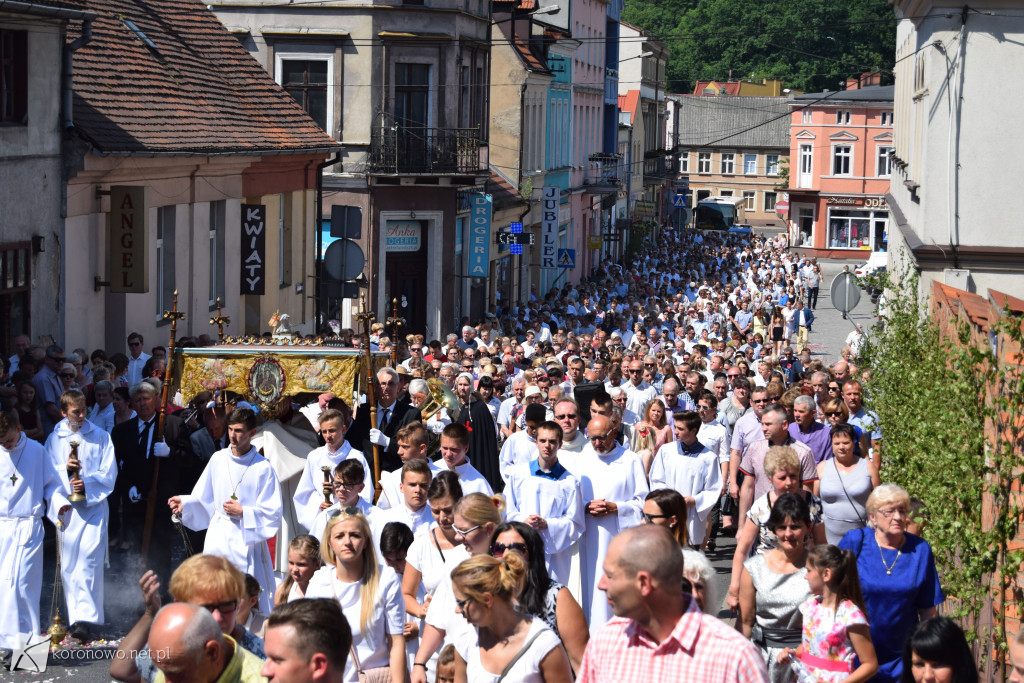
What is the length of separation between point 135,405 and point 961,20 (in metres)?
13.4

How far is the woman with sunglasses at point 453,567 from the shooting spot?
275 inches

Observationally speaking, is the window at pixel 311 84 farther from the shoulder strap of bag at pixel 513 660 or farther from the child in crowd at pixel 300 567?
the shoulder strap of bag at pixel 513 660

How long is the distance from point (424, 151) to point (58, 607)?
20712 millimetres

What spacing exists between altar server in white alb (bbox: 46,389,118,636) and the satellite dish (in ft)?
33.2

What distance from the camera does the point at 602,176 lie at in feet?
202

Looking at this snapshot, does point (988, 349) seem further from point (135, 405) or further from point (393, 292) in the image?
point (393, 292)

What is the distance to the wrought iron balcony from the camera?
30.6m

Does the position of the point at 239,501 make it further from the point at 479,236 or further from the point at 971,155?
the point at 479,236

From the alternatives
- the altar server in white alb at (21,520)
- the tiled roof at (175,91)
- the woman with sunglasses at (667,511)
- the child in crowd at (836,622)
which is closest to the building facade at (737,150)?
the tiled roof at (175,91)

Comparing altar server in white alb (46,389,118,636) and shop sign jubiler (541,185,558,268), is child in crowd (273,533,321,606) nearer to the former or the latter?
altar server in white alb (46,389,118,636)

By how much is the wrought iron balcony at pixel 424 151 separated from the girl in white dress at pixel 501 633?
24802mm

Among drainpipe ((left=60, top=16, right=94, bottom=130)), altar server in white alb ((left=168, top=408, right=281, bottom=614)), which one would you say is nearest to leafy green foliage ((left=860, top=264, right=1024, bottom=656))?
altar server in white alb ((left=168, top=408, right=281, bottom=614))

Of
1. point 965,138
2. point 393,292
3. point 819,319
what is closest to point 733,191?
point 819,319

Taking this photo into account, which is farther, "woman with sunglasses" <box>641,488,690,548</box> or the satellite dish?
the satellite dish
